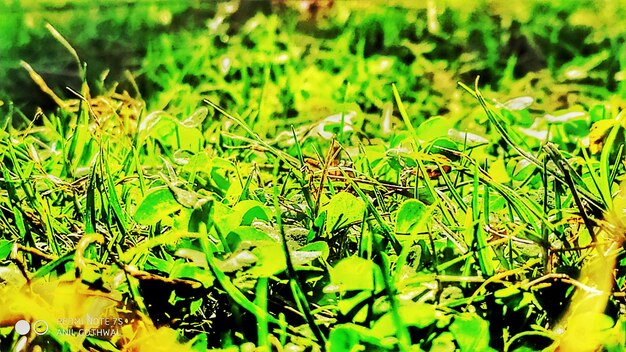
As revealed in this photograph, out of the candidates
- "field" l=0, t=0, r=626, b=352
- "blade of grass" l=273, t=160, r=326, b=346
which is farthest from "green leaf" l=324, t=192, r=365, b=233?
"blade of grass" l=273, t=160, r=326, b=346

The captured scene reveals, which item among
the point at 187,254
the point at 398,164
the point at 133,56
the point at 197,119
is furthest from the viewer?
the point at 133,56

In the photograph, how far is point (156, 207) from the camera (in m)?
0.86

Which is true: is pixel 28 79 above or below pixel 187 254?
below

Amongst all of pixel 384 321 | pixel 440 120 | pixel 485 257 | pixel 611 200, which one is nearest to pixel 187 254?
pixel 384 321

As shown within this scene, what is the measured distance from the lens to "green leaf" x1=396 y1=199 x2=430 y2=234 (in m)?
0.83

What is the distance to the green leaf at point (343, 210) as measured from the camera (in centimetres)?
84

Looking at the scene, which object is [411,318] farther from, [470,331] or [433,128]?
[433,128]

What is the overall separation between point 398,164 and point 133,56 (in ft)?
6.38

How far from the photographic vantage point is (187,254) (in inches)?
28.9

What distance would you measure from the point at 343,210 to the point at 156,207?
0.71 feet

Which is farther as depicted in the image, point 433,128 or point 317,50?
point 317,50

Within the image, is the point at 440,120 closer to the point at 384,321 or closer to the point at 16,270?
the point at 384,321

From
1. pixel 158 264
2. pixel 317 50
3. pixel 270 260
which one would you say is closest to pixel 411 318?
pixel 270 260

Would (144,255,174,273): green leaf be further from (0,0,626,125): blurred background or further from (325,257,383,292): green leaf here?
(0,0,626,125): blurred background
